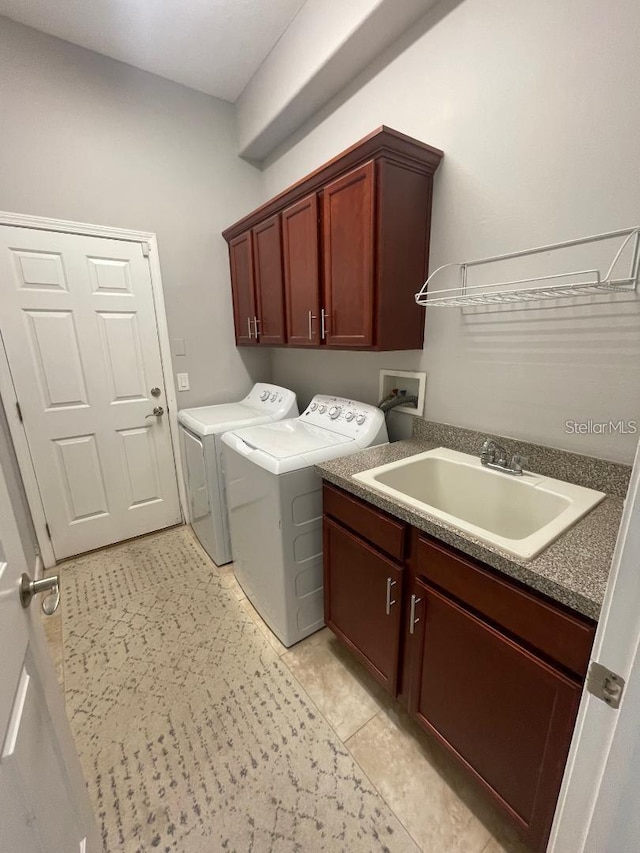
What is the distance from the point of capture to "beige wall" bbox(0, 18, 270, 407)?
1892 mm

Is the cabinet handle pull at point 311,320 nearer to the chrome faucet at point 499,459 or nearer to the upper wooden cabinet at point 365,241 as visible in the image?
the upper wooden cabinet at point 365,241

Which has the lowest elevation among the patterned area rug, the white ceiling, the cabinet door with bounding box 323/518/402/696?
the patterned area rug

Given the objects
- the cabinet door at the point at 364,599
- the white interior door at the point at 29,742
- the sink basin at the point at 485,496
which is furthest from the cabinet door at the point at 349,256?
the white interior door at the point at 29,742

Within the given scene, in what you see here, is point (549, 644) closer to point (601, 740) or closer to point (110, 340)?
point (601, 740)

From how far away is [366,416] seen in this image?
70.4 inches

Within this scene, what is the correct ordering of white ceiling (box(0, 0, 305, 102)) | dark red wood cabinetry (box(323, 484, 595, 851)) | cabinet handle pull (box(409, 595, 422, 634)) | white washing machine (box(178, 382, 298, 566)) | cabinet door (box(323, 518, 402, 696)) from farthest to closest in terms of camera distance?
white washing machine (box(178, 382, 298, 566)) → white ceiling (box(0, 0, 305, 102)) → cabinet door (box(323, 518, 402, 696)) → cabinet handle pull (box(409, 595, 422, 634)) → dark red wood cabinetry (box(323, 484, 595, 851))

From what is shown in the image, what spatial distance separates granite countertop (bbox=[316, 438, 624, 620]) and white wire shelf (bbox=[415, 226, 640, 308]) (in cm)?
66

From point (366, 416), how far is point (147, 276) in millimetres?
1763

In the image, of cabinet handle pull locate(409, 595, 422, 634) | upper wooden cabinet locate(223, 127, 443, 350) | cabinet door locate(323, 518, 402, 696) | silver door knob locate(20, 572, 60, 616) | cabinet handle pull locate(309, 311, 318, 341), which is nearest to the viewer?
silver door knob locate(20, 572, 60, 616)

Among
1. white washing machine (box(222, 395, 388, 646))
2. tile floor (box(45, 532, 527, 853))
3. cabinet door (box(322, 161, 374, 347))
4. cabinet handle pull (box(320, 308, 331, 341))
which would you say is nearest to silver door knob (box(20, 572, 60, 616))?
white washing machine (box(222, 395, 388, 646))

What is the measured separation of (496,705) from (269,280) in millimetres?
2174

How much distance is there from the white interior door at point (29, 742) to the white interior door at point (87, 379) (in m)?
1.75

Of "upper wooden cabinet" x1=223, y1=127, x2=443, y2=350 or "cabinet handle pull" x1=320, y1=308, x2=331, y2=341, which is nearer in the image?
"upper wooden cabinet" x1=223, y1=127, x2=443, y2=350

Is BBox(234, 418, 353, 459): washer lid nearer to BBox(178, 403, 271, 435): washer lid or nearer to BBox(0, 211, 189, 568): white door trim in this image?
BBox(178, 403, 271, 435): washer lid
